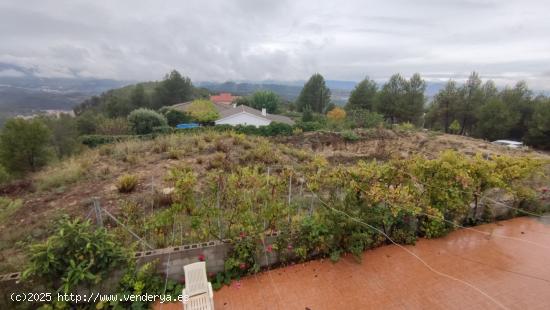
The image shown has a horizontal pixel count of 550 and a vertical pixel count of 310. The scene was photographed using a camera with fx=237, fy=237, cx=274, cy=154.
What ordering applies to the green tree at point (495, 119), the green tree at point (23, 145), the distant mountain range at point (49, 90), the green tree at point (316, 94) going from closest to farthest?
the green tree at point (23, 145), the green tree at point (495, 119), the green tree at point (316, 94), the distant mountain range at point (49, 90)

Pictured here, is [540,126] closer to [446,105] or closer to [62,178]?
[446,105]

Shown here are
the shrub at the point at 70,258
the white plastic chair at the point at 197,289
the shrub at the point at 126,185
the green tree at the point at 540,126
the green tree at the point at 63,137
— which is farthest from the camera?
the green tree at the point at 540,126

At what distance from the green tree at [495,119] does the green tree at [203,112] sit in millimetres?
23053

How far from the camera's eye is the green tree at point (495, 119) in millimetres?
19270

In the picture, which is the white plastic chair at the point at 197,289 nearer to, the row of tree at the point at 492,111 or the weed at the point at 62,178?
the weed at the point at 62,178

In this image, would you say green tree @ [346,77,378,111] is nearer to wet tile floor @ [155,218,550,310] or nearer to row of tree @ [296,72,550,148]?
row of tree @ [296,72,550,148]

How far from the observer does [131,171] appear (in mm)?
6402

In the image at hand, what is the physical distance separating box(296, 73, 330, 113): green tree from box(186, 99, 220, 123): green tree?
16.5 meters

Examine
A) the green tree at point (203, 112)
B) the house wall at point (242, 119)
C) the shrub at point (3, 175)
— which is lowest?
the shrub at point (3, 175)

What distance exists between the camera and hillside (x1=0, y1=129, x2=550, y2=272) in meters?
3.95

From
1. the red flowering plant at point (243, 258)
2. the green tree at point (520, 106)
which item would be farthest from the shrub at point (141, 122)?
the green tree at point (520, 106)

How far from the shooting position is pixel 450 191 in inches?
133

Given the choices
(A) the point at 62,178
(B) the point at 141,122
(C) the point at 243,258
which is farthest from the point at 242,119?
(C) the point at 243,258

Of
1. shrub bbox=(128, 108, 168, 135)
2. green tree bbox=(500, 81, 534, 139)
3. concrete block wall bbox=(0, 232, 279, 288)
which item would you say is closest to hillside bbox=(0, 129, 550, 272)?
concrete block wall bbox=(0, 232, 279, 288)
